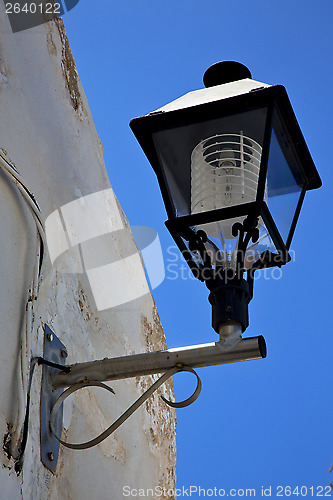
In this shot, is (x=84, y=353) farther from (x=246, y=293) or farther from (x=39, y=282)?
(x=246, y=293)

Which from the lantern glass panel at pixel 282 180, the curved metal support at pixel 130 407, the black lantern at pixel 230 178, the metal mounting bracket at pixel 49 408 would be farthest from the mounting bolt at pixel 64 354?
the lantern glass panel at pixel 282 180

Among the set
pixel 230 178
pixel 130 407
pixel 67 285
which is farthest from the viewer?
pixel 67 285

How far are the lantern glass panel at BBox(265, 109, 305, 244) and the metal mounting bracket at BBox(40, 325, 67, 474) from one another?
56 cm

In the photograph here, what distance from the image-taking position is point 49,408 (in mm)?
1615

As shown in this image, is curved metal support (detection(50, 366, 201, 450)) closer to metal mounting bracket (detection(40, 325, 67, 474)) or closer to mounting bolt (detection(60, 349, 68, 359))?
metal mounting bracket (detection(40, 325, 67, 474))

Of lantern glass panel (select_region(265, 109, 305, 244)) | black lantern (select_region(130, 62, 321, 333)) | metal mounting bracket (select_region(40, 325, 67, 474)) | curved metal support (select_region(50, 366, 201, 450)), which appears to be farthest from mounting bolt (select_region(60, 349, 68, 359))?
lantern glass panel (select_region(265, 109, 305, 244))

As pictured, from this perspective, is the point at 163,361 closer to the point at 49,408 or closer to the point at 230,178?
the point at 49,408

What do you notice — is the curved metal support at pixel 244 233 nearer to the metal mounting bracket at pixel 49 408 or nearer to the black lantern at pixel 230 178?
the black lantern at pixel 230 178

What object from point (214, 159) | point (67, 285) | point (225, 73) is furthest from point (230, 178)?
point (67, 285)

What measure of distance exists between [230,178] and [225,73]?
0.39 meters

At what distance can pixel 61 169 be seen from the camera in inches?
81.6

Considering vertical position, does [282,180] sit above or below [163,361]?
above

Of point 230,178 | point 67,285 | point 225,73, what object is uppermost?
point 225,73

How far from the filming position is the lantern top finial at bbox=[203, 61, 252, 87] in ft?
6.24
